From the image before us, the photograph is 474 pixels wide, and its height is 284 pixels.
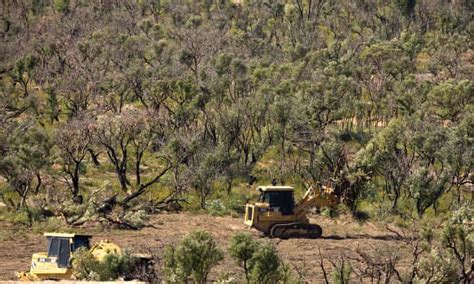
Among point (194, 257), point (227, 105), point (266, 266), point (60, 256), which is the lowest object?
point (227, 105)

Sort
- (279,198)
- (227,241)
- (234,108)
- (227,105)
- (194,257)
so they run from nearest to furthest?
1. (194,257)
2. (227,241)
3. (279,198)
4. (234,108)
5. (227,105)

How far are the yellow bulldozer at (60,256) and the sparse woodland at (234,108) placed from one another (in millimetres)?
9404

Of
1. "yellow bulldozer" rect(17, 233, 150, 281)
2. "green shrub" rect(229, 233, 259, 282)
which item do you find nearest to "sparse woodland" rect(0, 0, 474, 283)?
"green shrub" rect(229, 233, 259, 282)

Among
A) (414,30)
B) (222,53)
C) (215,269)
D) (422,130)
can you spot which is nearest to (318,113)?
(422,130)

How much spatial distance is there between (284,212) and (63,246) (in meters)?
14.4

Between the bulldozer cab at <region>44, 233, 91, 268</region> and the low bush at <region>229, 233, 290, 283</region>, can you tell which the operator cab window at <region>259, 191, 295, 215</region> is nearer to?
the bulldozer cab at <region>44, 233, 91, 268</region>

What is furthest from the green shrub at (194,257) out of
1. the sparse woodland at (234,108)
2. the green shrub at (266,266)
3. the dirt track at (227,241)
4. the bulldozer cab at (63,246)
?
the sparse woodland at (234,108)

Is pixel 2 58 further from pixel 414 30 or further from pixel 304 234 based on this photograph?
pixel 304 234

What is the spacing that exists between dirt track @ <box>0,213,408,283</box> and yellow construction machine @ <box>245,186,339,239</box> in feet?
1.96

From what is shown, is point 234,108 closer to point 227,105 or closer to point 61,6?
point 227,105

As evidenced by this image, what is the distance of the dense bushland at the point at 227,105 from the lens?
149 ft

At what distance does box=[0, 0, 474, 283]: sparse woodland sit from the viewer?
44.3m

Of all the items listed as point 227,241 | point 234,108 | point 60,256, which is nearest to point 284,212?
point 227,241

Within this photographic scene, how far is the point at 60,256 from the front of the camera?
1085 inches
